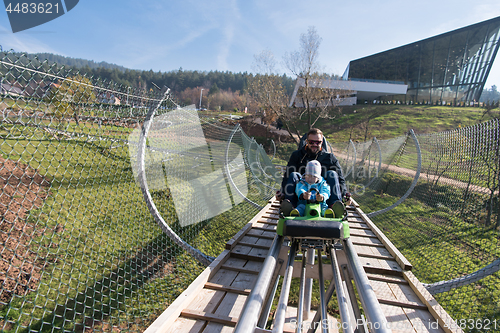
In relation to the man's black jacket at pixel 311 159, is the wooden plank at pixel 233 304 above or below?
below

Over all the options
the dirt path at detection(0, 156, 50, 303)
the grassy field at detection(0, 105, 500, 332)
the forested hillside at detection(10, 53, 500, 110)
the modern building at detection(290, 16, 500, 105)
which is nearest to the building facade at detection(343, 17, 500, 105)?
the modern building at detection(290, 16, 500, 105)

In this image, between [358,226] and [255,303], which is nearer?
[255,303]

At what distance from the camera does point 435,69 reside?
35688 mm

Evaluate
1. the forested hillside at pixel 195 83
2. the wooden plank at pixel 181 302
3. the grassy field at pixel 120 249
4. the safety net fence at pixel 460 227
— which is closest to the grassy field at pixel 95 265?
the grassy field at pixel 120 249

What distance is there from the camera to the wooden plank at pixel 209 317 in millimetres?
1938

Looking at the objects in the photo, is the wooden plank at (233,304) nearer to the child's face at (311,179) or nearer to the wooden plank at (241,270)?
the wooden plank at (241,270)

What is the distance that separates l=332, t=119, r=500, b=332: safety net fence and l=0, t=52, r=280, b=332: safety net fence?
326 cm

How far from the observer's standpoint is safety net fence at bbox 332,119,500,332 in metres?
3.33

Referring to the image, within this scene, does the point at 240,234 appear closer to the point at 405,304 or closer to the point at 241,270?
the point at 241,270

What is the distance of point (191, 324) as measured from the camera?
1915 mm

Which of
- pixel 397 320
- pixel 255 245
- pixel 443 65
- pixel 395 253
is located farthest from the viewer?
pixel 443 65

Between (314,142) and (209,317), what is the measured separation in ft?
8.11

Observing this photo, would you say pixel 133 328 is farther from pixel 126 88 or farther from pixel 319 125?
pixel 319 125

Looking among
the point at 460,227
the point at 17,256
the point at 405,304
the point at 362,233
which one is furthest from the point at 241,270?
the point at 460,227
